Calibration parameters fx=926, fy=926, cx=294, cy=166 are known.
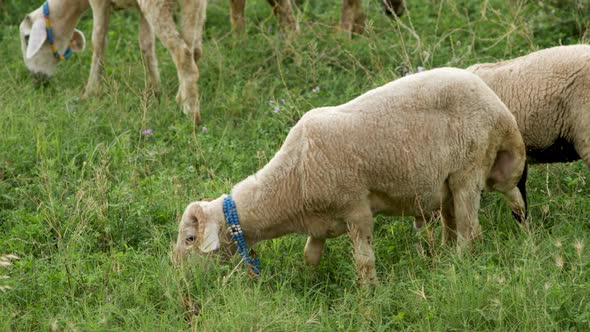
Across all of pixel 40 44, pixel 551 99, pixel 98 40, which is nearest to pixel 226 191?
pixel 551 99

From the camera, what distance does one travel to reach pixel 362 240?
5102 millimetres

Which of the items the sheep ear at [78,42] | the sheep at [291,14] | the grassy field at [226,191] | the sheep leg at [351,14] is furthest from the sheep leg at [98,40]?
the sheep leg at [351,14]

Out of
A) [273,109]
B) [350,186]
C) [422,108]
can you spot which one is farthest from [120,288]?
[273,109]

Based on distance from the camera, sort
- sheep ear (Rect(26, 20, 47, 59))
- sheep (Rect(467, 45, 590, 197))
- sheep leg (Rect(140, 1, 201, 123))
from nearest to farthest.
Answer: sheep (Rect(467, 45, 590, 197)), sheep leg (Rect(140, 1, 201, 123)), sheep ear (Rect(26, 20, 47, 59))

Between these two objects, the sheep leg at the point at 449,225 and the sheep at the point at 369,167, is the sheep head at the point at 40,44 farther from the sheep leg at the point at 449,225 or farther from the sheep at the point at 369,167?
the sheep leg at the point at 449,225

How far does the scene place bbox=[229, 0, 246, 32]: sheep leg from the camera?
9545 millimetres

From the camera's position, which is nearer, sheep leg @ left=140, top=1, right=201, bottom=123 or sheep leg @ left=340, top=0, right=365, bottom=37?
sheep leg @ left=140, top=1, right=201, bottom=123

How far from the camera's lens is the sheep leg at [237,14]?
955 cm

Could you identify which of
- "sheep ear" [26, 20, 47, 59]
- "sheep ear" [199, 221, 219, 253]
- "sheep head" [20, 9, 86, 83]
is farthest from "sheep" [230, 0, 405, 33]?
"sheep ear" [199, 221, 219, 253]

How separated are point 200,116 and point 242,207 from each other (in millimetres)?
2882

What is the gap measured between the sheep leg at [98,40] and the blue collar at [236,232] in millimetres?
3742

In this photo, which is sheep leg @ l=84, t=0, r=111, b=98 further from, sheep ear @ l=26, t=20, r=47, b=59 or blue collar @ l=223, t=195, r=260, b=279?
Result: blue collar @ l=223, t=195, r=260, b=279

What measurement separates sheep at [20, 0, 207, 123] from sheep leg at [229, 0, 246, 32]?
1123 mm

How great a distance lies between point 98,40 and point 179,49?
1.24m
